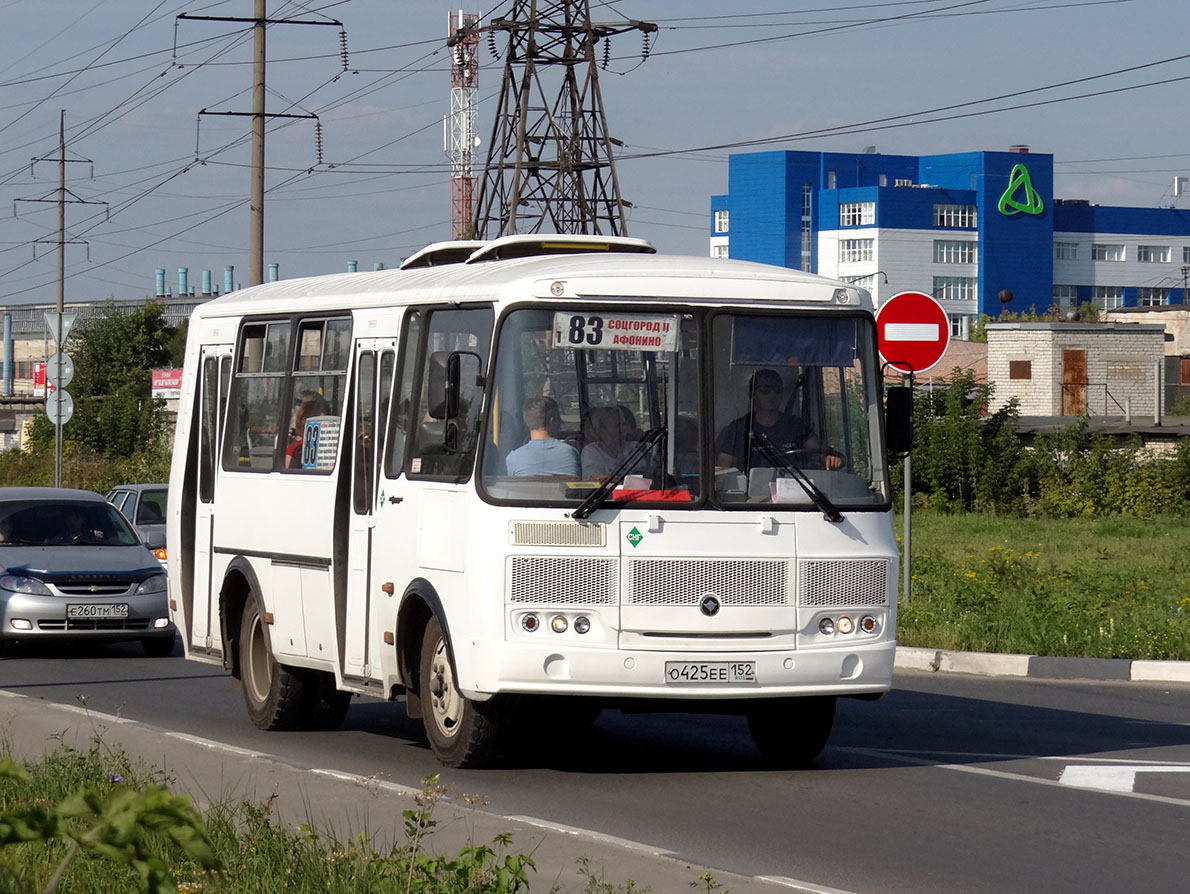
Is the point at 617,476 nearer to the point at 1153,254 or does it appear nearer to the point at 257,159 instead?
the point at 257,159

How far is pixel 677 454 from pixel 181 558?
201 inches

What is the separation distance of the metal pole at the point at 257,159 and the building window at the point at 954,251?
403 feet

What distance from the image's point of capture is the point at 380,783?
8.51 meters

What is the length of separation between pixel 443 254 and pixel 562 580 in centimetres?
361

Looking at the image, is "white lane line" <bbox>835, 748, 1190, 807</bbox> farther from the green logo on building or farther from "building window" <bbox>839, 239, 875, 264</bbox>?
the green logo on building

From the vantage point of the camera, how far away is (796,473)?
9.96 m

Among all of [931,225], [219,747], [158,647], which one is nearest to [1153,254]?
[931,225]

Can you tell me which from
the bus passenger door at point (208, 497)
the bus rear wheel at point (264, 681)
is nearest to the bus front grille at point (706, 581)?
the bus rear wheel at point (264, 681)

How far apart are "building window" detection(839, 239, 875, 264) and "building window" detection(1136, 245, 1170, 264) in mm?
28244

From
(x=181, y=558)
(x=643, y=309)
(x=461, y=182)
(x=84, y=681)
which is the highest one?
(x=461, y=182)

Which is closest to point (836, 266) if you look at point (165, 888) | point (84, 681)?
point (84, 681)

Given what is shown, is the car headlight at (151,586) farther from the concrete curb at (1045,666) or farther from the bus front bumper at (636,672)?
the bus front bumper at (636,672)

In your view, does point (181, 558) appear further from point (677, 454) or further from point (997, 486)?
point (997, 486)

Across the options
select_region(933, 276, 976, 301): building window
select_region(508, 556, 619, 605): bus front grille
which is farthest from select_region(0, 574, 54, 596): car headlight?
select_region(933, 276, 976, 301): building window
